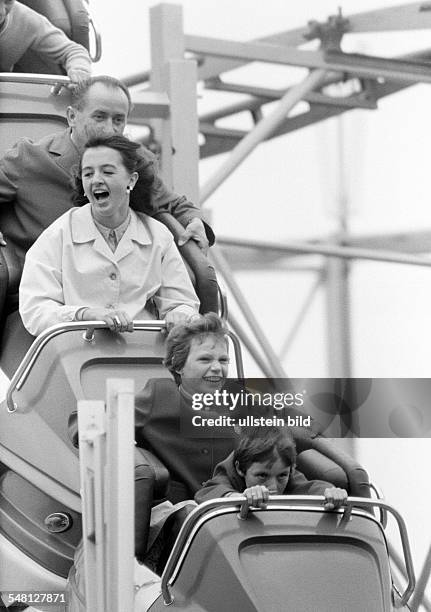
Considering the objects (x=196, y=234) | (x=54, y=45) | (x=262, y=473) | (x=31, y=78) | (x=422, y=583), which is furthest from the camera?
(x=54, y=45)

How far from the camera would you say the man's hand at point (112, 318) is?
8.69ft

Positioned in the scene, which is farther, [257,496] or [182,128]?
[182,128]

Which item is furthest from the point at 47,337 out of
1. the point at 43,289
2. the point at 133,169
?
the point at 133,169

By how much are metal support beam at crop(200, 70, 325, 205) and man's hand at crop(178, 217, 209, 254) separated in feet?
2.69

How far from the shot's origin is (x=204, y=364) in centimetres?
261

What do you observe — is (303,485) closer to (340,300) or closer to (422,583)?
(422,583)

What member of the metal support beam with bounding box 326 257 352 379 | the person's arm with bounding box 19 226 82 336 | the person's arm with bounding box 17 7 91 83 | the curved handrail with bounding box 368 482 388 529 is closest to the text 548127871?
the person's arm with bounding box 19 226 82 336

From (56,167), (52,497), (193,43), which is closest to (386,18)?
(193,43)

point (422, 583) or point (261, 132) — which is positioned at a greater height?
point (261, 132)

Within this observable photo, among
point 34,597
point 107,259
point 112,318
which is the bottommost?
point 34,597

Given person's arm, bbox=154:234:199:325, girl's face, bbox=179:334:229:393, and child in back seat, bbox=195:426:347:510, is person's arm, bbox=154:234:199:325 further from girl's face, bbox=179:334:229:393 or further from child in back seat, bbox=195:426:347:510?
child in back seat, bbox=195:426:347:510

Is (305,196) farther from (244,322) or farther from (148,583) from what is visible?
(148,583)

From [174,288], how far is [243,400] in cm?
23

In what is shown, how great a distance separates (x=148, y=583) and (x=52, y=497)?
0.31 meters
